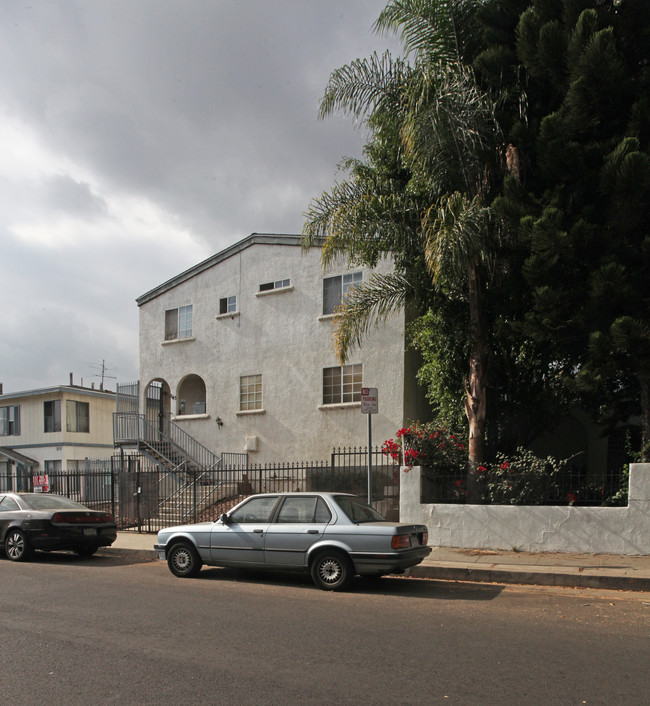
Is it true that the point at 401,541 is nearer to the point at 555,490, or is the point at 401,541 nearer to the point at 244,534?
the point at 244,534

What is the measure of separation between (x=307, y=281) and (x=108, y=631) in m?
15.0

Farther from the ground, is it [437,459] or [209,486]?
[437,459]

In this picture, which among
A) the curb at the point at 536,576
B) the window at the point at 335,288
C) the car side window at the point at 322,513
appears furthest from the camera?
the window at the point at 335,288

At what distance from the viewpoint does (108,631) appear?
6957mm

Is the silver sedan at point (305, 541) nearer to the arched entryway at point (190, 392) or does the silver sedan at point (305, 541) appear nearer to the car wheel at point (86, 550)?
the car wheel at point (86, 550)

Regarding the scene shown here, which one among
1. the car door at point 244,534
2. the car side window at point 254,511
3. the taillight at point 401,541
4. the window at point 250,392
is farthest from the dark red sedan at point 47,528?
the window at point 250,392

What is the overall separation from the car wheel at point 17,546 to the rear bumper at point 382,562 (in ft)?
23.2

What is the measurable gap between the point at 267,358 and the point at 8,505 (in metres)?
9.47

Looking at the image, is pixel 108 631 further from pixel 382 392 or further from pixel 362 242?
pixel 382 392

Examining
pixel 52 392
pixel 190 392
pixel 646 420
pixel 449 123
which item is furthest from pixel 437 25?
pixel 52 392

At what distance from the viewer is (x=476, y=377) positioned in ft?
45.4

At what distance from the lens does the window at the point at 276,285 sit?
847 inches

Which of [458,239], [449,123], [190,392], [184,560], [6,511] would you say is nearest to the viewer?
[184,560]

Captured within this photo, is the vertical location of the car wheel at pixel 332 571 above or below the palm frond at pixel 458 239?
below
